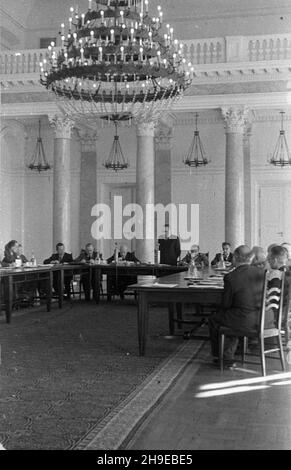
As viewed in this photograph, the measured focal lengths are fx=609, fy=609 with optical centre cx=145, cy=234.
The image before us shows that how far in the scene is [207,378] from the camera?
5.78 m

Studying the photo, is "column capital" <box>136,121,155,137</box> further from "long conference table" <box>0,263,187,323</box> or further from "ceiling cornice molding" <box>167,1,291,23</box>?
"long conference table" <box>0,263,187,323</box>

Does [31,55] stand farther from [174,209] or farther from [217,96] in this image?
[174,209]

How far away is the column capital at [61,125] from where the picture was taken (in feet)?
52.2

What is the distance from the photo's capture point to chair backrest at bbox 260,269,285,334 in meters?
5.94

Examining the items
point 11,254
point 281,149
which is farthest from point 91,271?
point 281,149

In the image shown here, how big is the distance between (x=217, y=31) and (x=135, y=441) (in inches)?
611

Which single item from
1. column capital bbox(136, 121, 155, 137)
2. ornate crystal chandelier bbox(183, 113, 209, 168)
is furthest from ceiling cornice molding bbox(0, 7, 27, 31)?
ornate crystal chandelier bbox(183, 113, 209, 168)

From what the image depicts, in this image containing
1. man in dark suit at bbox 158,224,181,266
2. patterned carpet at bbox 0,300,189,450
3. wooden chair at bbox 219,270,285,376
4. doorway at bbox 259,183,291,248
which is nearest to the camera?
patterned carpet at bbox 0,300,189,450

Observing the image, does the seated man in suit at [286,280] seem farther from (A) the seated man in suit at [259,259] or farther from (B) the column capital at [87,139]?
(B) the column capital at [87,139]

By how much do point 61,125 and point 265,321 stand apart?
11.0 meters

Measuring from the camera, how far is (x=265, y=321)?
20.3 feet

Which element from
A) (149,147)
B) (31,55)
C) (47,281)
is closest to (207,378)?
(47,281)

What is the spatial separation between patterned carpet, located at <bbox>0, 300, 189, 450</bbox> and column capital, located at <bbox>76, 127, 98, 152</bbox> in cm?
958

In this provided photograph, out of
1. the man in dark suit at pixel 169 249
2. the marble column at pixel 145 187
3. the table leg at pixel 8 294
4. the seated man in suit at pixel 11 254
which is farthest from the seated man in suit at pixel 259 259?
the marble column at pixel 145 187
